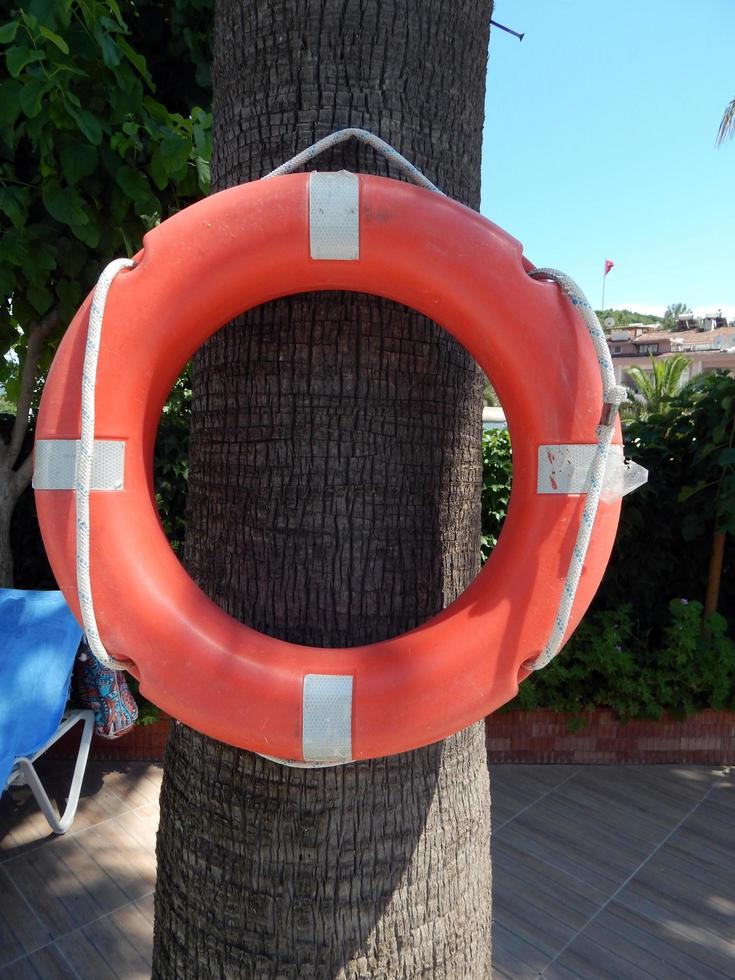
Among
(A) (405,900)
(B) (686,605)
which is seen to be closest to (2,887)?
(A) (405,900)

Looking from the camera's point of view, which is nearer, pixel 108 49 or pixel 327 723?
pixel 327 723

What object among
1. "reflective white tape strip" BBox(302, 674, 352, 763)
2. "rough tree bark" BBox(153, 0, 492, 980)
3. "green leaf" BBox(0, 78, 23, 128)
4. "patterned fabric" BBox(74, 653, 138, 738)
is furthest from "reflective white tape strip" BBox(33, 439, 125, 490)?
"patterned fabric" BBox(74, 653, 138, 738)

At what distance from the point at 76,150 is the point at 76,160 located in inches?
1.3

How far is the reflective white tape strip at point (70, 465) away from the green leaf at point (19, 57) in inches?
55.0

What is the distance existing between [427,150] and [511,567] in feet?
2.12

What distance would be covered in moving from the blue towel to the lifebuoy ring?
4.59 feet

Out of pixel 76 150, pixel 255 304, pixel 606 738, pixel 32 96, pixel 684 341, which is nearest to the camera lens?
pixel 255 304

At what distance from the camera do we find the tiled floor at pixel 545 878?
2.05 metres

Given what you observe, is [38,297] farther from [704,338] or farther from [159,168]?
[704,338]

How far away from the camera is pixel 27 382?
2.98 meters

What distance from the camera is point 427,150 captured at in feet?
3.49

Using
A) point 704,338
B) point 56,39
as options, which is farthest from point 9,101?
point 704,338

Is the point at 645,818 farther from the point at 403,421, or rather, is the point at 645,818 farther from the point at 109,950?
the point at 403,421

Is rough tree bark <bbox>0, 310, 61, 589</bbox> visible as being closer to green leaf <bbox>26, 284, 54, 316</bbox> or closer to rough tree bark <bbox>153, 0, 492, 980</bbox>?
green leaf <bbox>26, 284, 54, 316</bbox>
